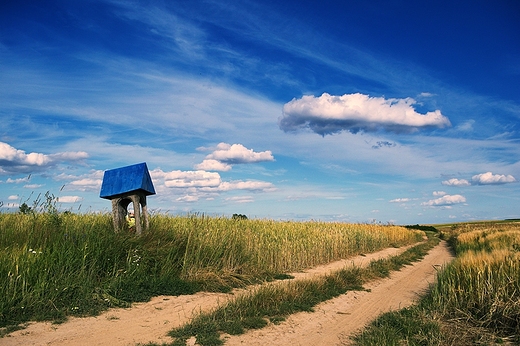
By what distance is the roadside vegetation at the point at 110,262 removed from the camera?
748 centimetres

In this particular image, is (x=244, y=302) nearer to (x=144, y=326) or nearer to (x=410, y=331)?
(x=144, y=326)

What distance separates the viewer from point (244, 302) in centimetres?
793

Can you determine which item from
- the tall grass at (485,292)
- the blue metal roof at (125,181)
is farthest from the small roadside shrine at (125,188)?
the tall grass at (485,292)

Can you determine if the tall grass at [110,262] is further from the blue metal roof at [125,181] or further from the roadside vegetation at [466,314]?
the roadside vegetation at [466,314]

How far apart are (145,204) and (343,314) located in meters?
6.95

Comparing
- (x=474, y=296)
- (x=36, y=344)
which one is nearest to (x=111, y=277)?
(x=36, y=344)

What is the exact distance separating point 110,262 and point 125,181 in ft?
9.52

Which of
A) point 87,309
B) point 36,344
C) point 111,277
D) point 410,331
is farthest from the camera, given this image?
point 111,277

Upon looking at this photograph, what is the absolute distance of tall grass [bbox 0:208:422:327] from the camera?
24.6ft

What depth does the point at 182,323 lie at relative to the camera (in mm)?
7168

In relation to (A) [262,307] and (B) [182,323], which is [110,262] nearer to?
(B) [182,323]

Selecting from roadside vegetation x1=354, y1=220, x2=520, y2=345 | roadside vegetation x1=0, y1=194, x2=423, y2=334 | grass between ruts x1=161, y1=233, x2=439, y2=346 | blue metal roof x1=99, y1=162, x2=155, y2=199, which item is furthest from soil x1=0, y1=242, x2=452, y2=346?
blue metal roof x1=99, y1=162, x2=155, y2=199

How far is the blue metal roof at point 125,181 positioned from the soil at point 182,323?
373 centimetres

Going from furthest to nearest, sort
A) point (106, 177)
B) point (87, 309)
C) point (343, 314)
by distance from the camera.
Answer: point (106, 177), point (343, 314), point (87, 309)
